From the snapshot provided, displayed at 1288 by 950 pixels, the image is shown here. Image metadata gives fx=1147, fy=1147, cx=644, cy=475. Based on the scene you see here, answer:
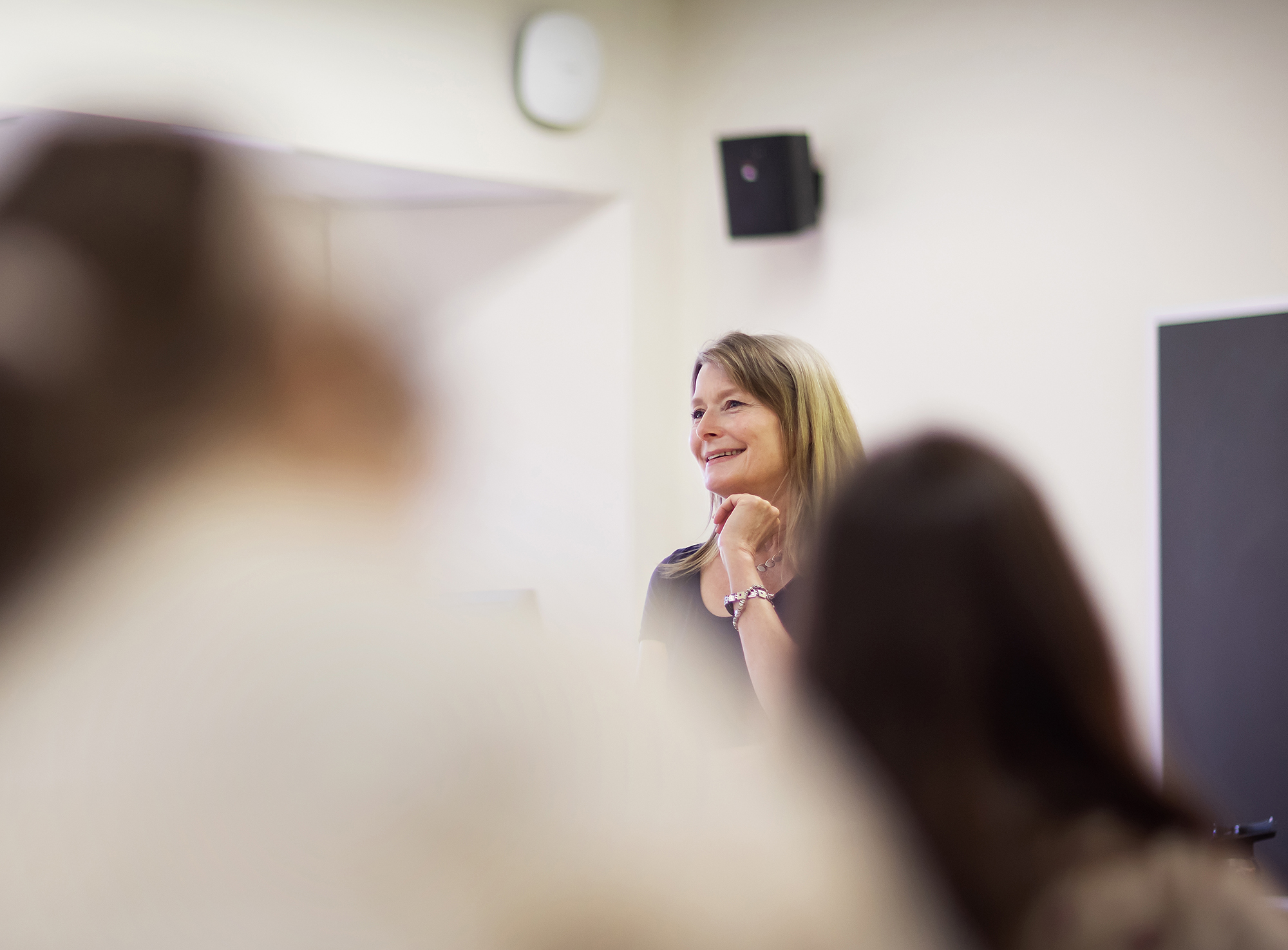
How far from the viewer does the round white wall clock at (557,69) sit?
3.40 m

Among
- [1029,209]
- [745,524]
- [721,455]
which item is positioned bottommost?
[745,524]

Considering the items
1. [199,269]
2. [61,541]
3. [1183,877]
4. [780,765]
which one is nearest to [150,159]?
[199,269]

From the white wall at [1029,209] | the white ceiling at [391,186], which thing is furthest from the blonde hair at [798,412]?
the white ceiling at [391,186]

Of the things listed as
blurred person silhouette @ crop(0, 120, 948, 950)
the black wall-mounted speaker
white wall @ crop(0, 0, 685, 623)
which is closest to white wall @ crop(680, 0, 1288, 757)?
the black wall-mounted speaker

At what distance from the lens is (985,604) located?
838 mm

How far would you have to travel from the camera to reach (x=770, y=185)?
3490 mm

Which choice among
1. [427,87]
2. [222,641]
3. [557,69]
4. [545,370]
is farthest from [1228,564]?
[222,641]

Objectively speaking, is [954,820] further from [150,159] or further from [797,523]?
[797,523]

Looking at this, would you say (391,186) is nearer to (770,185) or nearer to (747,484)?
(770,185)

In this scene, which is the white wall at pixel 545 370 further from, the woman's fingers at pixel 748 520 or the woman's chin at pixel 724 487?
the woman's fingers at pixel 748 520

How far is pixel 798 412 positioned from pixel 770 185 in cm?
162

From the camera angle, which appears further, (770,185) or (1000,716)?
(770,185)

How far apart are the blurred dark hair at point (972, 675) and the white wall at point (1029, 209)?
79.1 inches

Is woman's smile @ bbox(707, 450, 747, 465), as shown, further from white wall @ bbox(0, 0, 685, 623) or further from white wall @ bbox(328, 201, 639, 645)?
white wall @ bbox(328, 201, 639, 645)
